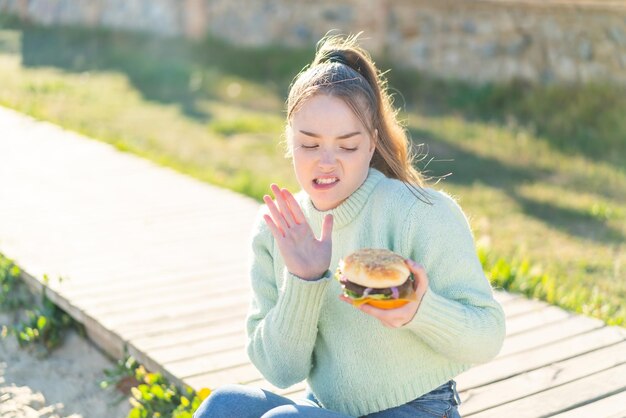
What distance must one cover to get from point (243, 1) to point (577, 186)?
6.16 m

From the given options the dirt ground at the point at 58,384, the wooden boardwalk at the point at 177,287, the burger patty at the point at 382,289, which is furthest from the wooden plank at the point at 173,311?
the burger patty at the point at 382,289

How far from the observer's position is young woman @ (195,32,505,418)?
8.30ft

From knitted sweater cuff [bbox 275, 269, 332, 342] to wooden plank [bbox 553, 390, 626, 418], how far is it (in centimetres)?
107

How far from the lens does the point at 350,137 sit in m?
2.62

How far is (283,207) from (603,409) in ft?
4.55

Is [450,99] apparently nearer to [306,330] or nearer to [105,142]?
[105,142]

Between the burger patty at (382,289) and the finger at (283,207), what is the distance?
25cm

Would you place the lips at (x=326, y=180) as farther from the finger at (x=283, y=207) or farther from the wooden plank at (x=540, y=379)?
the wooden plank at (x=540, y=379)

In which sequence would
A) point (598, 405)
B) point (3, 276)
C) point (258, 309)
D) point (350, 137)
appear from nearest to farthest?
point (350, 137), point (258, 309), point (598, 405), point (3, 276)

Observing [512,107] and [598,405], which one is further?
[512,107]

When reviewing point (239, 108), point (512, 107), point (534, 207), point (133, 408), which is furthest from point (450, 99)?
point (133, 408)

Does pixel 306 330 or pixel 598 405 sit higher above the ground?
pixel 306 330

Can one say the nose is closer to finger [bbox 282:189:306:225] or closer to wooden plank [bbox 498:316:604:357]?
finger [bbox 282:189:306:225]

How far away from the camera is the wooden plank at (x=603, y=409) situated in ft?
10.7
